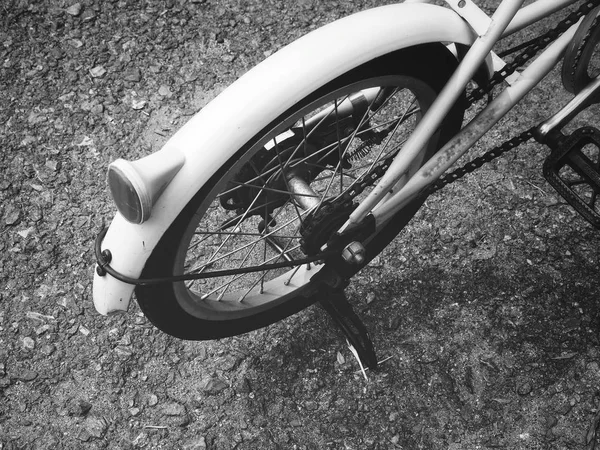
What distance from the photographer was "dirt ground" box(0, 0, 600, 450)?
1.86 meters

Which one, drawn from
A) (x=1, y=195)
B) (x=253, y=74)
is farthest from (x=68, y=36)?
(x=253, y=74)

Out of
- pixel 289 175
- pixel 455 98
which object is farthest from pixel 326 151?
pixel 455 98

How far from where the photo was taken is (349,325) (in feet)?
6.39

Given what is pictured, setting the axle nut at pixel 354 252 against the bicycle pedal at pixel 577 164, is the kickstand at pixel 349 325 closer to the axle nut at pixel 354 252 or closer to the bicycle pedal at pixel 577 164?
the axle nut at pixel 354 252

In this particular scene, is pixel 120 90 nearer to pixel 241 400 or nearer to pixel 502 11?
pixel 241 400

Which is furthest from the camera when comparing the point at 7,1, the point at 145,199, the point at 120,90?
the point at 7,1

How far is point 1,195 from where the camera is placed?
7.54 feet

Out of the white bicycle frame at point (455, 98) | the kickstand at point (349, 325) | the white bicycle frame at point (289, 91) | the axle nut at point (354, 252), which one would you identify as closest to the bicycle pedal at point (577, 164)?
the white bicycle frame at point (455, 98)

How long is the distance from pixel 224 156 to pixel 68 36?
1.72 metres

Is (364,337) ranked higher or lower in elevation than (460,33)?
lower

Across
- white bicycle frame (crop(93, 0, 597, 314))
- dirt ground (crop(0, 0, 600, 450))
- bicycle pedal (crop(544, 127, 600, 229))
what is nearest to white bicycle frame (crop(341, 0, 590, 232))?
white bicycle frame (crop(93, 0, 597, 314))

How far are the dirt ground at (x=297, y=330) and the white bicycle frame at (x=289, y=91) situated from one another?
0.58 m

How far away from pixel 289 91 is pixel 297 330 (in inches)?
37.8

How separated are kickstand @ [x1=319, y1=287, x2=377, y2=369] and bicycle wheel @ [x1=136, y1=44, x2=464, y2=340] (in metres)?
0.06
